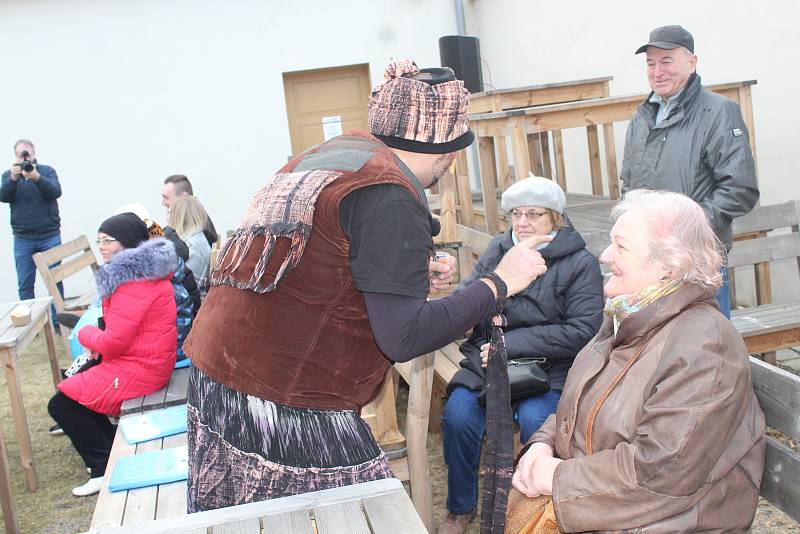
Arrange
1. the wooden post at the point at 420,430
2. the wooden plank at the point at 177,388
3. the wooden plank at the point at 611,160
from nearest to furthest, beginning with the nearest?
the wooden post at the point at 420,430 < the wooden plank at the point at 177,388 < the wooden plank at the point at 611,160

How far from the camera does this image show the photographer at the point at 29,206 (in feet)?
27.1

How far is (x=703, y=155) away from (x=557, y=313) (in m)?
1.19

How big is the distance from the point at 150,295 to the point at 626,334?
2560 millimetres

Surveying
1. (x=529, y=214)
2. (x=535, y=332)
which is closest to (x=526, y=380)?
(x=535, y=332)

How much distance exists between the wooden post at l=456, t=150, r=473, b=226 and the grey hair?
3635mm

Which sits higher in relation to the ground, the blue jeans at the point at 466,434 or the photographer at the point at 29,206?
the photographer at the point at 29,206

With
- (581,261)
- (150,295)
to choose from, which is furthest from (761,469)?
(150,295)

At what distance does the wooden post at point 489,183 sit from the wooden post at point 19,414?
3.04 meters

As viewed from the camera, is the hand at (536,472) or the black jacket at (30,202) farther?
the black jacket at (30,202)

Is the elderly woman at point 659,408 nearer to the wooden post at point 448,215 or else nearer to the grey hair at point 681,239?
the grey hair at point 681,239

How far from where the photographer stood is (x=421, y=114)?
1857 millimetres

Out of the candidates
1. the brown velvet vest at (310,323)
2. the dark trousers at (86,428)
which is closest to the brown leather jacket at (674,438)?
the brown velvet vest at (310,323)

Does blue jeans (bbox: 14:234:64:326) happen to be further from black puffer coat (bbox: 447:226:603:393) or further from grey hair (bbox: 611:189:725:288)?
grey hair (bbox: 611:189:725:288)

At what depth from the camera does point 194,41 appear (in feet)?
34.6
